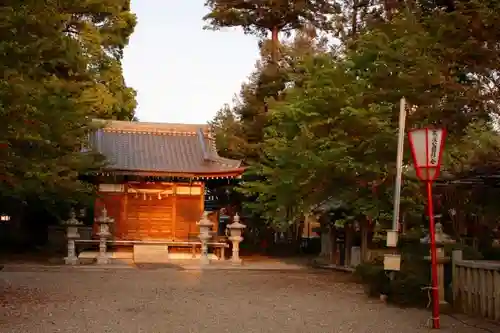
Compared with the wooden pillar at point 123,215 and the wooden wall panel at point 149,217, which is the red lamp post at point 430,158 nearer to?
the wooden wall panel at point 149,217

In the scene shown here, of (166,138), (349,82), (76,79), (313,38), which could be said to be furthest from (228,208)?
(349,82)

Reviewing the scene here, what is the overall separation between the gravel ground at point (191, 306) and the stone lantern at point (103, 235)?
3.89 m

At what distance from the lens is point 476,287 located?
9.70 metres

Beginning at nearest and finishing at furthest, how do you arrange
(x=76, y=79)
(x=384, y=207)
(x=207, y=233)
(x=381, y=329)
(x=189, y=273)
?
(x=381, y=329) < (x=384, y=207) < (x=189, y=273) < (x=76, y=79) < (x=207, y=233)

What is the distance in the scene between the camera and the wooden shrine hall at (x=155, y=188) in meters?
23.3

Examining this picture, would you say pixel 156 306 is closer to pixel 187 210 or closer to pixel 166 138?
pixel 187 210

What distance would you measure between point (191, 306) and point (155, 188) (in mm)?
13904

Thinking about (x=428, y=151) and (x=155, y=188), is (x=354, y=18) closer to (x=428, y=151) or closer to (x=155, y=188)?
(x=155, y=188)

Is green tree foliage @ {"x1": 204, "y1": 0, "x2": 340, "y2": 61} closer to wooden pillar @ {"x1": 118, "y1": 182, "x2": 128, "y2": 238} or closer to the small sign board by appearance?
wooden pillar @ {"x1": 118, "y1": 182, "x2": 128, "y2": 238}

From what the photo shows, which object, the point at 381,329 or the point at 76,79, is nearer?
the point at 381,329

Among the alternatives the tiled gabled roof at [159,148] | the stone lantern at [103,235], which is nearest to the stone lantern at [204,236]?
the tiled gabled roof at [159,148]

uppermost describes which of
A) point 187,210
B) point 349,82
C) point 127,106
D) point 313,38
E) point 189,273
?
point 313,38

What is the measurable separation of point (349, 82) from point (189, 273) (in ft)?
24.0

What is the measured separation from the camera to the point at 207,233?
871 inches
